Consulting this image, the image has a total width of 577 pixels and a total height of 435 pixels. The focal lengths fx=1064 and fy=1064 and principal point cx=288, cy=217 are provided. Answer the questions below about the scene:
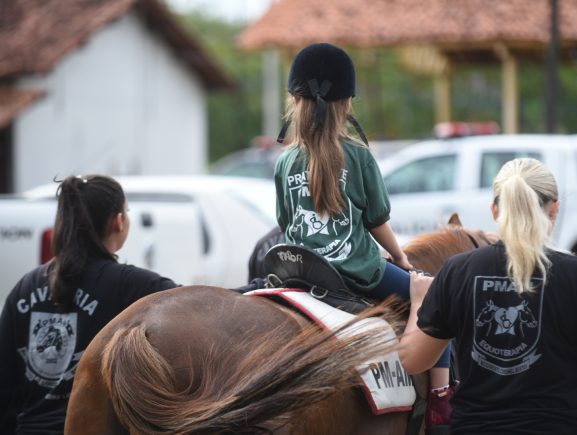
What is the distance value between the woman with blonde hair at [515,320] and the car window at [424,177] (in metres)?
10.0

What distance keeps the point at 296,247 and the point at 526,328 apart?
0.97 m

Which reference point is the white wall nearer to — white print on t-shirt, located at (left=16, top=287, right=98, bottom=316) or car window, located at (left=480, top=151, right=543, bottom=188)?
car window, located at (left=480, top=151, right=543, bottom=188)

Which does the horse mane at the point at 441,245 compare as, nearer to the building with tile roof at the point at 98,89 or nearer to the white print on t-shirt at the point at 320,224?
the white print on t-shirt at the point at 320,224

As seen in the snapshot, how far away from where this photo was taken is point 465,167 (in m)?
13.7

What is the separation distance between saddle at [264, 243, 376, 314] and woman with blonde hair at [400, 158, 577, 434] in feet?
1.40

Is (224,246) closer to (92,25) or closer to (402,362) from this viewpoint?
(402,362)

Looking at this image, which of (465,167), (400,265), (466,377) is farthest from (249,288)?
(465,167)


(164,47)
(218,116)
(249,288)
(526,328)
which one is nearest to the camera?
(526,328)

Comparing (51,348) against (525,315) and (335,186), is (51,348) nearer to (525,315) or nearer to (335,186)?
(335,186)

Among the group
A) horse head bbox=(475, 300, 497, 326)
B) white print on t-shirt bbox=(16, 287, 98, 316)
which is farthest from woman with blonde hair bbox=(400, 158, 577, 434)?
white print on t-shirt bbox=(16, 287, 98, 316)

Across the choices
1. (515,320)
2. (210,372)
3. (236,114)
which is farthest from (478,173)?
(236,114)

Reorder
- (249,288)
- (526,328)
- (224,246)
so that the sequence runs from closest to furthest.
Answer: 1. (526,328)
2. (249,288)
3. (224,246)

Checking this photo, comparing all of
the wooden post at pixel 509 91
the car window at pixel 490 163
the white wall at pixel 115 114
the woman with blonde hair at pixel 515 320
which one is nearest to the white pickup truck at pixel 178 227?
the car window at pixel 490 163

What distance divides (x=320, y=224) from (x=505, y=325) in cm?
92
